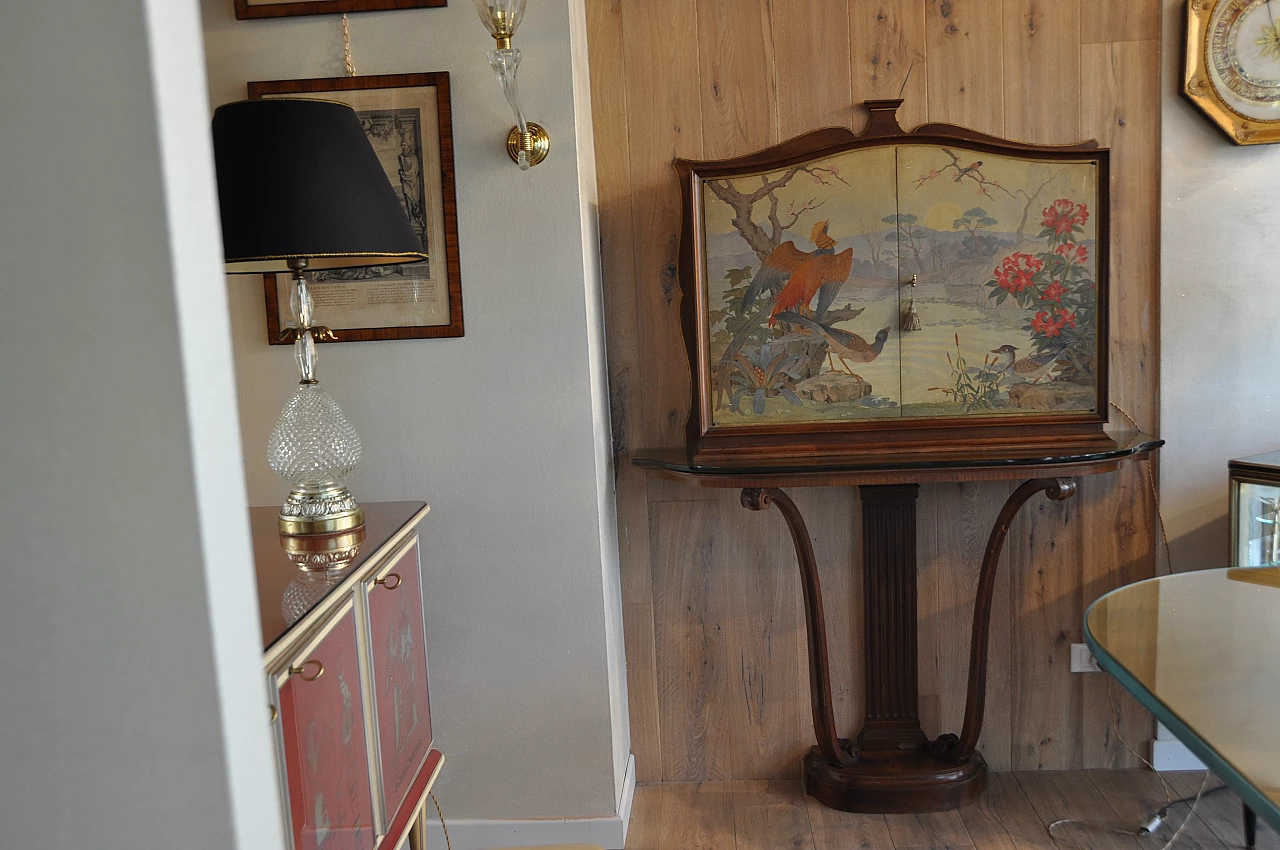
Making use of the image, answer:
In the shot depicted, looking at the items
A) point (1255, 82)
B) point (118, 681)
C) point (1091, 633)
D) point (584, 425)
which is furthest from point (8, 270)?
point (1255, 82)

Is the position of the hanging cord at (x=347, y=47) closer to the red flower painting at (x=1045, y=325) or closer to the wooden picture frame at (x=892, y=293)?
the wooden picture frame at (x=892, y=293)

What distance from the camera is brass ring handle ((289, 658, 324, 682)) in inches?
53.1

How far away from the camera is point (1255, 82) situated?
8.46 ft

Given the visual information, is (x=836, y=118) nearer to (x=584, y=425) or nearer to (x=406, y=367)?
(x=584, y=425)

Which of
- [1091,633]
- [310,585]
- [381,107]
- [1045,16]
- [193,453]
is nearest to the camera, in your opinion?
[193,453]

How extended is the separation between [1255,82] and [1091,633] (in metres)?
1.76

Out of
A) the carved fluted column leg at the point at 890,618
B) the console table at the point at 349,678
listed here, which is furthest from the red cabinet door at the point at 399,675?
the carved fluted column leg at the point at 890,618

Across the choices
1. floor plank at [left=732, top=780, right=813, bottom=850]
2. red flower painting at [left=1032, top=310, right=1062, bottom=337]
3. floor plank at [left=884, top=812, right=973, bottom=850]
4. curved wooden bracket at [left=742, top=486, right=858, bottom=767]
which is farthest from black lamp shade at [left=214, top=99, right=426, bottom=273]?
floor plank at [left=884, top=812, right=973, bottom=850]

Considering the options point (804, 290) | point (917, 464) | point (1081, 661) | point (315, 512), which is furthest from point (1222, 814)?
point (315, 512)

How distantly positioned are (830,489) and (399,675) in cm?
138

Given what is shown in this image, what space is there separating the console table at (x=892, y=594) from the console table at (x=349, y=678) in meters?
0.84

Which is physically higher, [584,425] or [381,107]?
[381,107]

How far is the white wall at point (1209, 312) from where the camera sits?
104 inches

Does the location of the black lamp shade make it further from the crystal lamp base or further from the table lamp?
the crystal lamp base
